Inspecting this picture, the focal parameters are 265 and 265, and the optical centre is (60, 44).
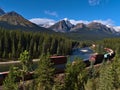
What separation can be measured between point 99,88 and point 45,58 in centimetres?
1613

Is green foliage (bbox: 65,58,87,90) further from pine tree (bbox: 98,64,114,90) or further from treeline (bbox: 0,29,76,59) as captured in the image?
treeline (bbox: 0,29,76,59)

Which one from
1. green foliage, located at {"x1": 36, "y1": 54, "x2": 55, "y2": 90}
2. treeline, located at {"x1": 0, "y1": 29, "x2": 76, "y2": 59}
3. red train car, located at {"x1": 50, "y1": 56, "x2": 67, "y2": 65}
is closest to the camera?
green foliage, located at {"x1": 36, "y1": 54, "x2": 55, "y2": 90}

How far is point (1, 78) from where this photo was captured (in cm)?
Result: 7712

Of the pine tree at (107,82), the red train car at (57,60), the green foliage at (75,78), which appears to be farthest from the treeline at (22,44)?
the pine tree at (107,82)

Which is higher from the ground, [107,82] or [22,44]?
[22,44]

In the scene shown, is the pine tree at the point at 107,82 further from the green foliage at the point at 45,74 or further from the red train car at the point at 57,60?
the red train car at the point at 57,60

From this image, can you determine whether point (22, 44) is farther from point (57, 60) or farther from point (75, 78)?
point (75, 78)

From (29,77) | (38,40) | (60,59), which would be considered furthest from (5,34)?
(29,77)

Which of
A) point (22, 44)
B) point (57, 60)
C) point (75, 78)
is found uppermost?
point (22, 44)

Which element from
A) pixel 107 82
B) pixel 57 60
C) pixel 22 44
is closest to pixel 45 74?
pixel 107 82

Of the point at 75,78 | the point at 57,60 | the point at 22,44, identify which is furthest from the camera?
the point at 22,44

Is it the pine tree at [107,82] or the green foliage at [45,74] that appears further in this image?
the green foliage at [45,74]

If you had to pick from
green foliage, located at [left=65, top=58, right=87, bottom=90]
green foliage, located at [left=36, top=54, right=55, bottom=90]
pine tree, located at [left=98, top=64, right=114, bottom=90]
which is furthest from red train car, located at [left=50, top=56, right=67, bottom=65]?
pine tree, located at [left=98, top=64, right=114, bottom=90]

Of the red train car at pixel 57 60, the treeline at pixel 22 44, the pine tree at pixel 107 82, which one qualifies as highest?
the treeline at pixel 22 44
